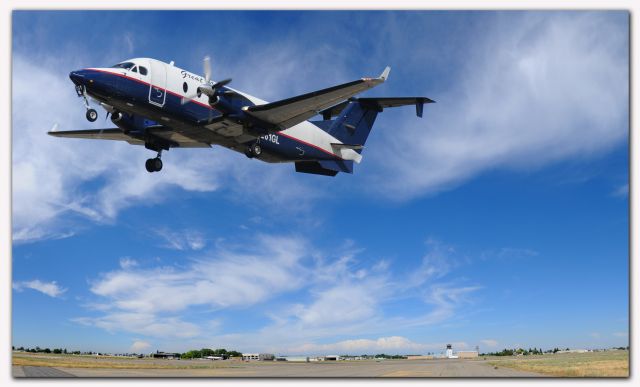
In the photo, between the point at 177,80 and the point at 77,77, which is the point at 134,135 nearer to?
the point at 177,80

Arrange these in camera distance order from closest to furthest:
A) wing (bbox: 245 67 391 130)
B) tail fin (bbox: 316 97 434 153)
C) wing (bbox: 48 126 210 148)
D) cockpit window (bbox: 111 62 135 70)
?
1. wing (bbox: 245 67 391 130)
2. cockpit window (bbox: 111 62 135 70)
3. wing (bbox: 48 126 210 148)
4. tail fin (bbox: 316 97 434 153)

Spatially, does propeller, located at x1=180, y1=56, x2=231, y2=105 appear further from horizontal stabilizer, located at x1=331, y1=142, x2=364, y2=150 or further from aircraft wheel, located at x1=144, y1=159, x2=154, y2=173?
horizontal stabilizer, located at x1=331, y1=142, x2=364, y2=150

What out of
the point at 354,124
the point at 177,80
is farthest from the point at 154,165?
the point at 354,124

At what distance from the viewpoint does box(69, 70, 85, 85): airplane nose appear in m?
16.3

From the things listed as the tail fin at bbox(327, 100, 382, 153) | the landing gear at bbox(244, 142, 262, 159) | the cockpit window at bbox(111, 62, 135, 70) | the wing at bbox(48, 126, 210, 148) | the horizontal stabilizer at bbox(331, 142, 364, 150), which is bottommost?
the landing gear at bbox(244, 142, 262, 159)

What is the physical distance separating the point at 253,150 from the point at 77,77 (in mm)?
6570

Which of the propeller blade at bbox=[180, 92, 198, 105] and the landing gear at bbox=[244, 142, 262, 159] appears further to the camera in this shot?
the landing gear at bbox=[244, 142, 262, 159]

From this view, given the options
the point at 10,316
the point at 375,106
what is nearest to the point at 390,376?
the point at 10,316

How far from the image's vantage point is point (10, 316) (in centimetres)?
1316

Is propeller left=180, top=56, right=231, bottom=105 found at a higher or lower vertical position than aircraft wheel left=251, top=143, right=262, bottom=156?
higher

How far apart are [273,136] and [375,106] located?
8.40m

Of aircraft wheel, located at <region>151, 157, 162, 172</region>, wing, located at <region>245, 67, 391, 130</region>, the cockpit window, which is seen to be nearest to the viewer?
wing, located at <region>245, 67, 391, 130</region>

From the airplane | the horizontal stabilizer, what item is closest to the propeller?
the airplane

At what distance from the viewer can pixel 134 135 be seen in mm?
19891
